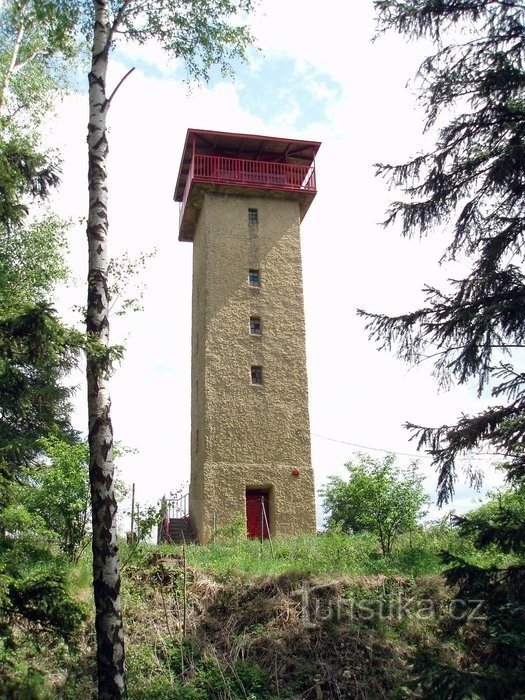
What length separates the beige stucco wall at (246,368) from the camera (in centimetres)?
1881

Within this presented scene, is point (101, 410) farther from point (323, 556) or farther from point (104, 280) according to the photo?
point (323, 556)

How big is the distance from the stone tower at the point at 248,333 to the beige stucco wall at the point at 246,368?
0.10ft

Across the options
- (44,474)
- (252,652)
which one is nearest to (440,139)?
(252,652)

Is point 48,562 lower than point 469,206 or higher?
lower

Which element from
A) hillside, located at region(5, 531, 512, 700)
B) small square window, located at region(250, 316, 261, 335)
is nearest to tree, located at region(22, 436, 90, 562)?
hillside, located at region(5, 531, 512, 700)

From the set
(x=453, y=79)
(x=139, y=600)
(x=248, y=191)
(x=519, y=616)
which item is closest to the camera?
(x=519, y=616)

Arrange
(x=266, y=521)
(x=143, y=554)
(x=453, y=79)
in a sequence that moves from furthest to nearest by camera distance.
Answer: (x=266, y=521), (x=143, y=554), (x=453, y=79)

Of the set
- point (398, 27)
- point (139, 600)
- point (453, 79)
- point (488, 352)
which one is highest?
point (398, 27)

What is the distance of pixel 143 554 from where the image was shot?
1274 cm

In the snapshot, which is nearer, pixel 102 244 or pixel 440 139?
pixel 102 244

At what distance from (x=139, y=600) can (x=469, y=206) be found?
8.28 m

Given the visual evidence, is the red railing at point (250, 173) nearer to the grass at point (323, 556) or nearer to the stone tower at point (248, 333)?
the stone tower at point (248, 333)

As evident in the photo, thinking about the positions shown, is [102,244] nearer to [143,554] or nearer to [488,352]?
[488,352]

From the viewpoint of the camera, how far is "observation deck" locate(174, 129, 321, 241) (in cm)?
2211
